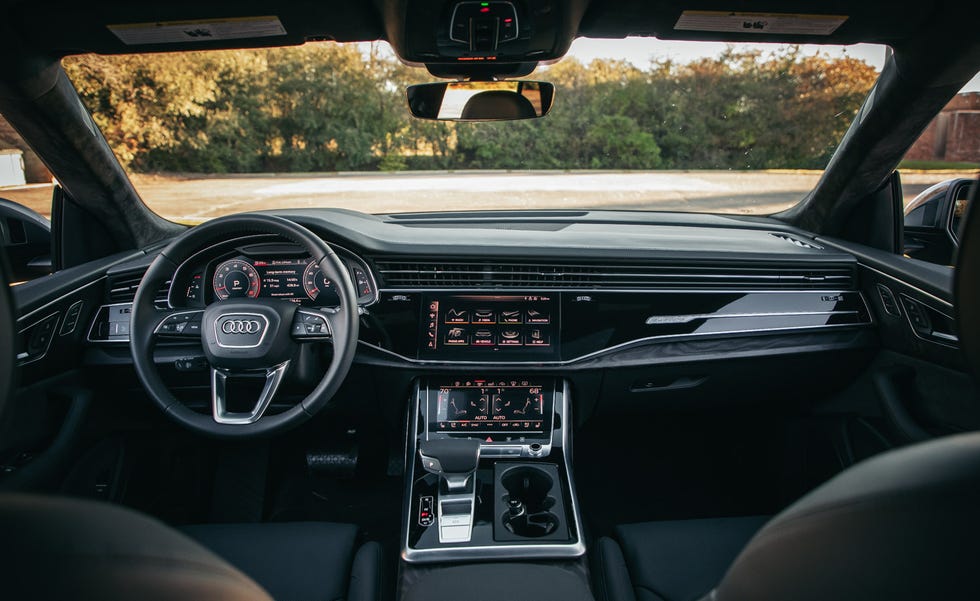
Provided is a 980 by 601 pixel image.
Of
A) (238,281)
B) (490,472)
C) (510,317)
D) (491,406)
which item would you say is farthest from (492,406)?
(238,281)

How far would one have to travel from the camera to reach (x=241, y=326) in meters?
2.37

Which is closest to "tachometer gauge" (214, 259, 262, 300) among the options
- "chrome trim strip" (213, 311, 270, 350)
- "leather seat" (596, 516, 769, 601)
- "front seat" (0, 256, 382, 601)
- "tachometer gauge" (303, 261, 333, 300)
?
"tachometer gauge" (303, 261, 333, 300)

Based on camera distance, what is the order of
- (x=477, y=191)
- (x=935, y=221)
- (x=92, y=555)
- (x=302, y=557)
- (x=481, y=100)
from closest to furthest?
1. (x=92, y=555)
2. (x=302, y=557)
3. (x=481, y=100)
4. (x=935, y=221)
5. (x=477, y=191)

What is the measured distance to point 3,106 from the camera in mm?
2508

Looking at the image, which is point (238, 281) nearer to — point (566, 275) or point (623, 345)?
point (566, 275)

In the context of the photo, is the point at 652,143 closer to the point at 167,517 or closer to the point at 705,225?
the point at 705,225

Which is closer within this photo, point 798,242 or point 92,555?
point 92,555

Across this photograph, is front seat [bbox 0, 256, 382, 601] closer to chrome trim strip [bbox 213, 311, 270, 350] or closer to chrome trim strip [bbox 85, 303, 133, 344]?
chrome trim strip [bbox 213, 311, 270, 350]

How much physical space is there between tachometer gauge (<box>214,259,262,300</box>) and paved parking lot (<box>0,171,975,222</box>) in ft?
1.77

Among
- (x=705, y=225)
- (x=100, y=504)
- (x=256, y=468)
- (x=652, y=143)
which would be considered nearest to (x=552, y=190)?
(x=652, y=143)

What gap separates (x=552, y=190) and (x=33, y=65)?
7.31ft

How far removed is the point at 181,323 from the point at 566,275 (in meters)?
1.54

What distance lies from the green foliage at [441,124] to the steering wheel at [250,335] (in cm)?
95

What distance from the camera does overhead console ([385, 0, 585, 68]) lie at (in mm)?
2281
